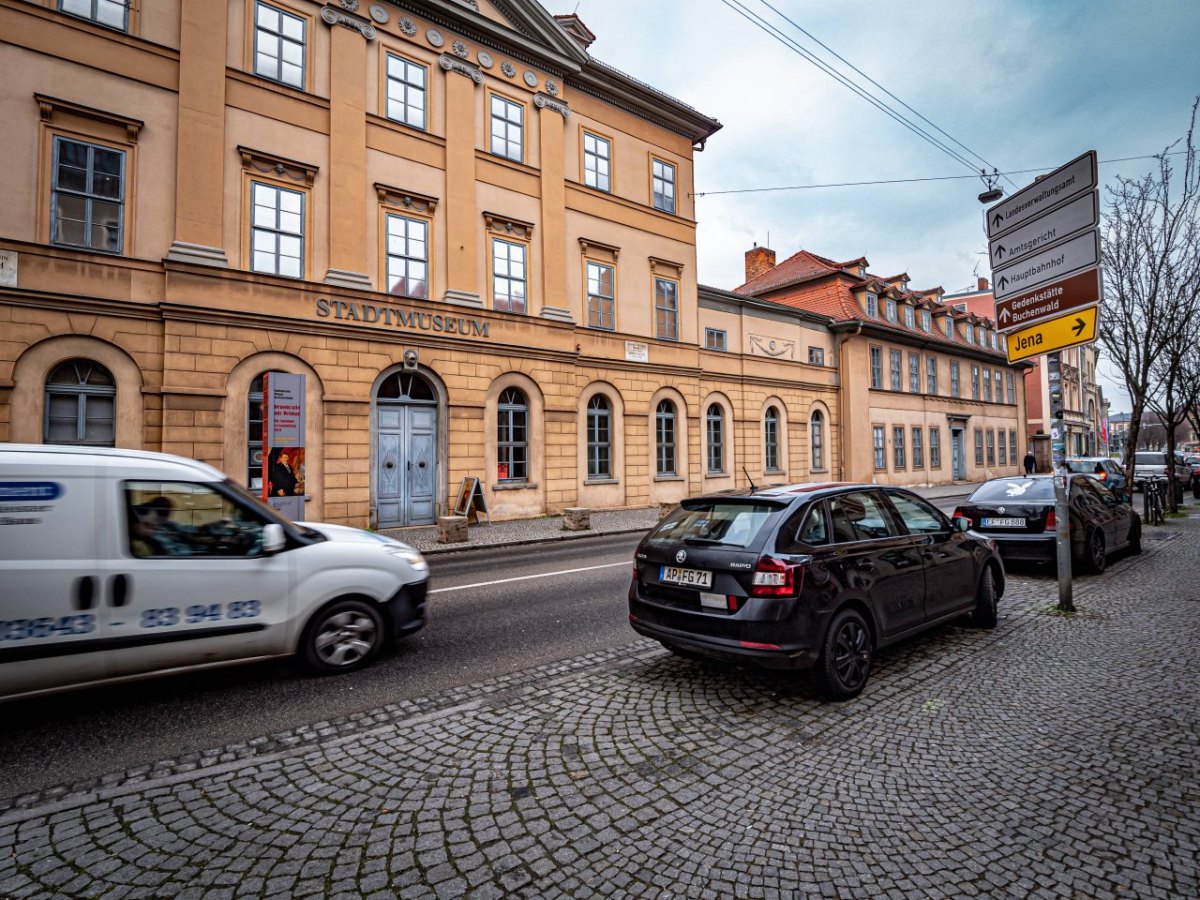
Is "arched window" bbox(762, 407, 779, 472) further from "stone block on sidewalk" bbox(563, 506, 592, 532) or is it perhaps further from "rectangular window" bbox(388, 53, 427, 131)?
"rectangular window" bbox(388, 53, 427, 131)

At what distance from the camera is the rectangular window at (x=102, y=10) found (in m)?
12.0

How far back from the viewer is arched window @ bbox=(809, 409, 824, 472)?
91.6ft

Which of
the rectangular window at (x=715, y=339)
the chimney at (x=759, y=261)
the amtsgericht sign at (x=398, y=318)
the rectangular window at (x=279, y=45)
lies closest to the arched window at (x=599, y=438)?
the amtsgericht sign at (x=398, y=318)

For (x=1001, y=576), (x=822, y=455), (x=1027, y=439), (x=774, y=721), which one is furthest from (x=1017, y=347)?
(x=1027, y=439)

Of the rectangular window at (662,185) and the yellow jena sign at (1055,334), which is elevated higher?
the rectangular window at (662,185)

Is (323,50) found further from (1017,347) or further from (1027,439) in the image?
(1027,439)

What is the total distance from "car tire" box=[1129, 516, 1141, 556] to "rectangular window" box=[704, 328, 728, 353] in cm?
1533

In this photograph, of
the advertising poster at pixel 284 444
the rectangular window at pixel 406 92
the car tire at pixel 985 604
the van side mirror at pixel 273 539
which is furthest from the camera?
the rectangular window at pixel 406 92

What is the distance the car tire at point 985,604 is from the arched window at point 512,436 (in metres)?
12.9

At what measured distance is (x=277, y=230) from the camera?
1384 cm

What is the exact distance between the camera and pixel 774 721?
3857 millimetres

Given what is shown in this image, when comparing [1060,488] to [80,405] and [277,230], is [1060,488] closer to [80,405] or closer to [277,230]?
[277,230]

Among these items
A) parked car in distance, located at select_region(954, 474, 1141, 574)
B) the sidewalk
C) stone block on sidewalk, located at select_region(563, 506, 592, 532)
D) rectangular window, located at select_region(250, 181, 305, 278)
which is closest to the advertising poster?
the sidewalk

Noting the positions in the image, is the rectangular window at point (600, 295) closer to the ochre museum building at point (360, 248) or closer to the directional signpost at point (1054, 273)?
the ochre museum building at point (360, 248)
